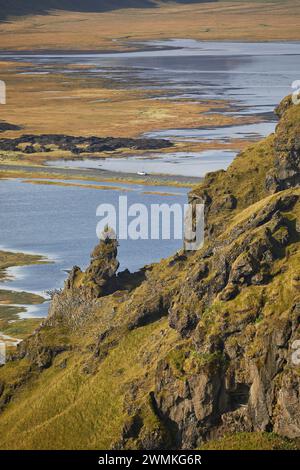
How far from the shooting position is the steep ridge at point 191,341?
40.6 metres

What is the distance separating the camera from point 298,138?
168ft

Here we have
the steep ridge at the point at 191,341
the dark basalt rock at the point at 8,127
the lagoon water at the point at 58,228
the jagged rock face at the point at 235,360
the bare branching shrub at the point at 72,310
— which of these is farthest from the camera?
the dark basalt rock at the point at 8,127

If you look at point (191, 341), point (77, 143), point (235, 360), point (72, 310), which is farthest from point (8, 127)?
point (235, 360)

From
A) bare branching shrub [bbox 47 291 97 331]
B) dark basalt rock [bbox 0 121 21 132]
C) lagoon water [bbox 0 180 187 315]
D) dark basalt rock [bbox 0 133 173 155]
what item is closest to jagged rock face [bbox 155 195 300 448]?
bare branching shrub [bbox 47 291 97 331]

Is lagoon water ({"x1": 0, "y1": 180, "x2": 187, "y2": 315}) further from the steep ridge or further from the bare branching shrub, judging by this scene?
the steep ridge

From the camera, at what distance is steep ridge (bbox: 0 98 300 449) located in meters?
40.6

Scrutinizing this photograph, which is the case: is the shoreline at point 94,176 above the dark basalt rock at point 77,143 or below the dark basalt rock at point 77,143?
below

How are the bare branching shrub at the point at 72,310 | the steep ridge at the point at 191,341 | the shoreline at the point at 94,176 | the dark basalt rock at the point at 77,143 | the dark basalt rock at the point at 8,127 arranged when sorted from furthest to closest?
1. the dark basalt rock at the point at 8,127
2. the dark basalt rock at the point at 77,143
3. the shoreline at the point at 94,176
4. the bare branching shrub at the point at 72,310
5. the steep ridge at the point at 191,341

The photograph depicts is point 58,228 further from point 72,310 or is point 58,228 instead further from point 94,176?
point 72,310

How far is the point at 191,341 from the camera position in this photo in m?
43.7

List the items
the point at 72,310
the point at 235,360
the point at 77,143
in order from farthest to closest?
the point at 77,143 → the point at 72,310 → the point at 235,360

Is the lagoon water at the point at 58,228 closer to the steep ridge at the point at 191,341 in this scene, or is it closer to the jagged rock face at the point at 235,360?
the steep ridge at the point at 191,341

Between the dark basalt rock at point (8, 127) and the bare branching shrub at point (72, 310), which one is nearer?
the bare branching shrub at point (72, 310)

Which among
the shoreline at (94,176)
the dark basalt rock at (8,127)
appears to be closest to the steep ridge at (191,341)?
the shoreline at (94,176)
